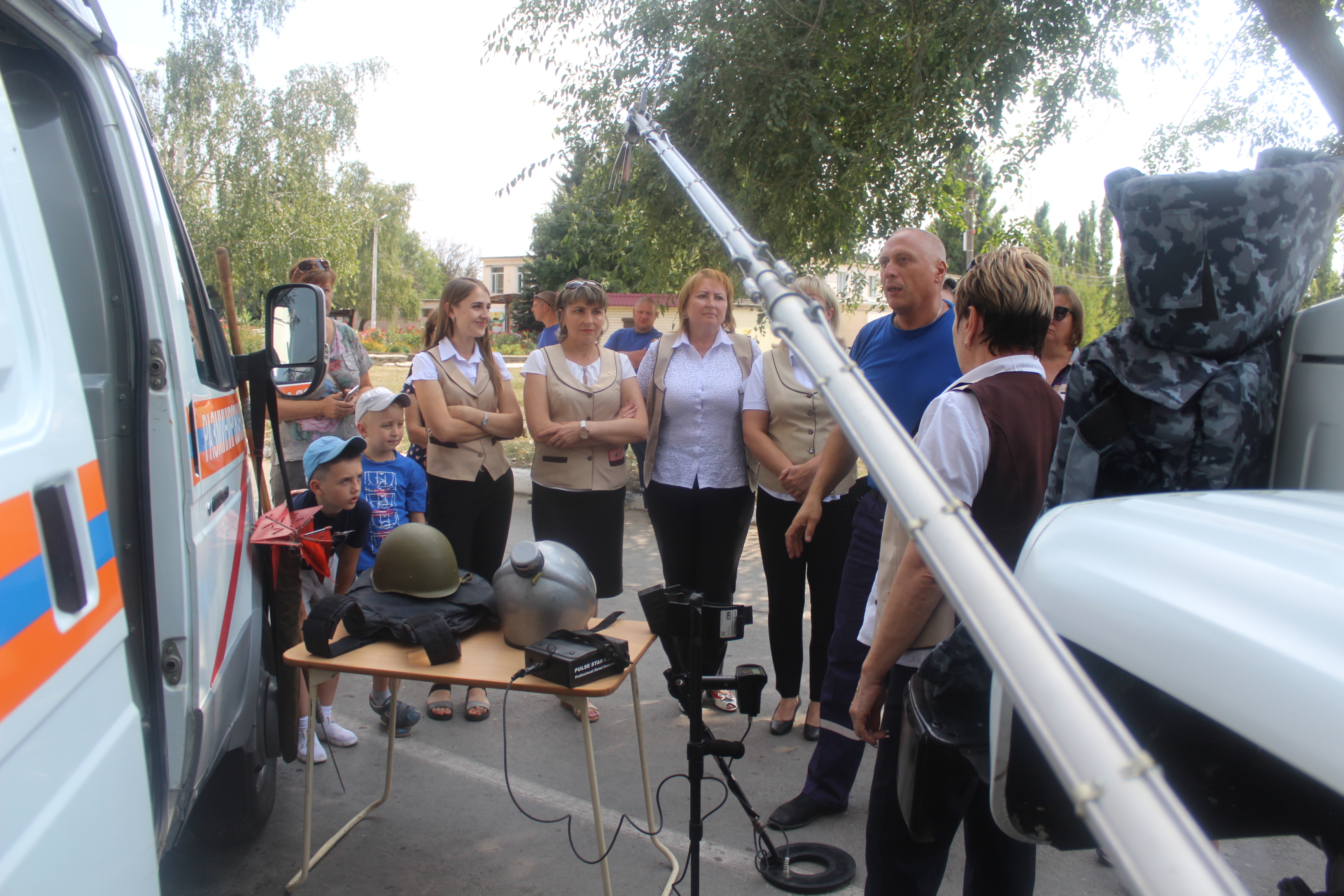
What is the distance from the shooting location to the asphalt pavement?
266cm

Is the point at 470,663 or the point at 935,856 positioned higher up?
the point at 470,663

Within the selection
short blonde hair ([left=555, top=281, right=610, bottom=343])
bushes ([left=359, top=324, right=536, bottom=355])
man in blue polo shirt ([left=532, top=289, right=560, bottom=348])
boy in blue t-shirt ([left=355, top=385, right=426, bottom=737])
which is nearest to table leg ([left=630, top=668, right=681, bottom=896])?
boy in blue t-shirt ([left=355, top=385, right=426, bottom=737])

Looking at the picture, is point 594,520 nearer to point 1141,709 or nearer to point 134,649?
point 134,649

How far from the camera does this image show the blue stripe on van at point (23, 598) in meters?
0.95

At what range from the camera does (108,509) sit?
155 centimetres

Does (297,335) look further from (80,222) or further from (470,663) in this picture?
(470,663)

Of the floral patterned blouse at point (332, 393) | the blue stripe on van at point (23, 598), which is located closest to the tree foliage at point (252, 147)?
the floral patterned blouse at point (332, 393)

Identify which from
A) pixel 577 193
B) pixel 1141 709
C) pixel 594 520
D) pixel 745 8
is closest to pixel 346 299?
pixel 577 193

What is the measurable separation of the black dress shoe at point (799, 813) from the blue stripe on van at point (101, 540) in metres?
2.25

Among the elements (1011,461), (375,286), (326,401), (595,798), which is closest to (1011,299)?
(1011,461)

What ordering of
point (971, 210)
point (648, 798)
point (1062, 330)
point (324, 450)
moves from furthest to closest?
point (971, 210) < point (1062, 330) < point (324, 450) < point (648, 798)

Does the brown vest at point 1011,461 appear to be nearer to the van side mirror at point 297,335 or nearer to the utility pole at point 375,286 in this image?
the van side mirror at point 297,335

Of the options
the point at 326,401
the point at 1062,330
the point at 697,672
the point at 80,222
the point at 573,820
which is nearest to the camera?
the point at 80,222

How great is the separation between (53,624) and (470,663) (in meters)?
1.34
